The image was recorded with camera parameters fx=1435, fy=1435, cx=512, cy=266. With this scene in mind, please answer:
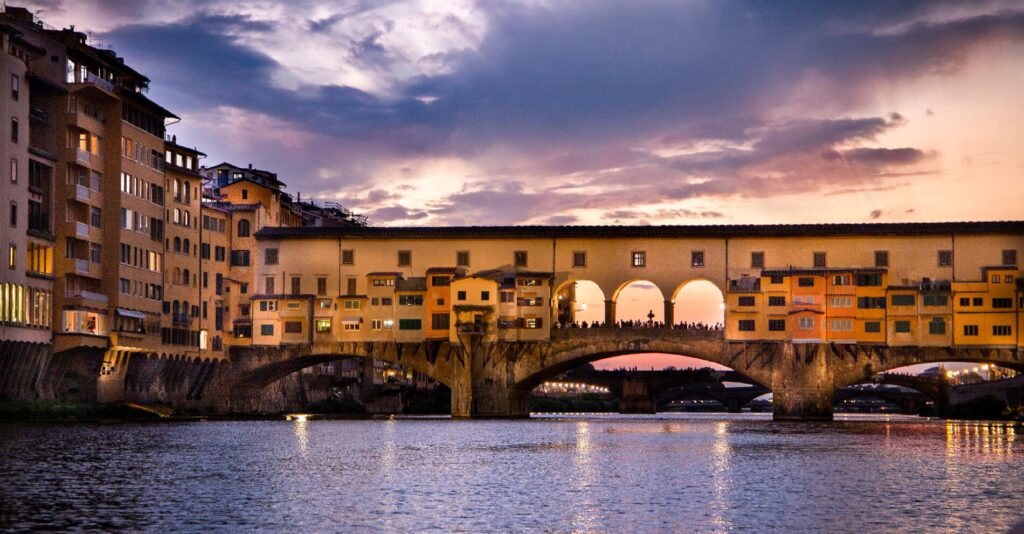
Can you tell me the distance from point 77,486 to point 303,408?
97680 millimetres

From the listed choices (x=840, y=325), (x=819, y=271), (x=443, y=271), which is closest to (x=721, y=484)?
(x=819, y=271)

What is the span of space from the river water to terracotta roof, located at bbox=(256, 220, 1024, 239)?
40485mm

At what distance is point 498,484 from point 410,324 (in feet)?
251

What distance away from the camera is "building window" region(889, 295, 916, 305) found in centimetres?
11344

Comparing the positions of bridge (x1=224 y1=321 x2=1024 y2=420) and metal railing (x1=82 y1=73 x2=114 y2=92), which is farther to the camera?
bridge (x1=224 y1=321 x2=1024 y2=420)

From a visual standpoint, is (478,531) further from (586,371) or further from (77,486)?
(586,371)

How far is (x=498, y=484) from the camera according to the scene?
45.5 m

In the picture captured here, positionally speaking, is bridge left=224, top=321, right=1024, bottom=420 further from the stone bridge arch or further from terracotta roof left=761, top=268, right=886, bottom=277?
terracotta roof left=761, top=268, right=886, bottom=277

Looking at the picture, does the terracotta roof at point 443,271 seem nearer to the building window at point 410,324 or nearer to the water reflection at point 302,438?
the building window at point 410,324

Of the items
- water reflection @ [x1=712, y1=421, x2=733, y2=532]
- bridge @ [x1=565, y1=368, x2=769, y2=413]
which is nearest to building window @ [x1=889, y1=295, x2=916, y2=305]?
water reflection @ [x1=712, y1=421, x2=733, y2=532]

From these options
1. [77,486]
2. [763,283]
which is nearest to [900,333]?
[763,283]

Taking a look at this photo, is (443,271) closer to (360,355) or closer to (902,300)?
(360,355)

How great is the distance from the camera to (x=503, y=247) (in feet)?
396

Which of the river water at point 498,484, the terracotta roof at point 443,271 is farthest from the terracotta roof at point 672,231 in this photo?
the river water at point 498,484
